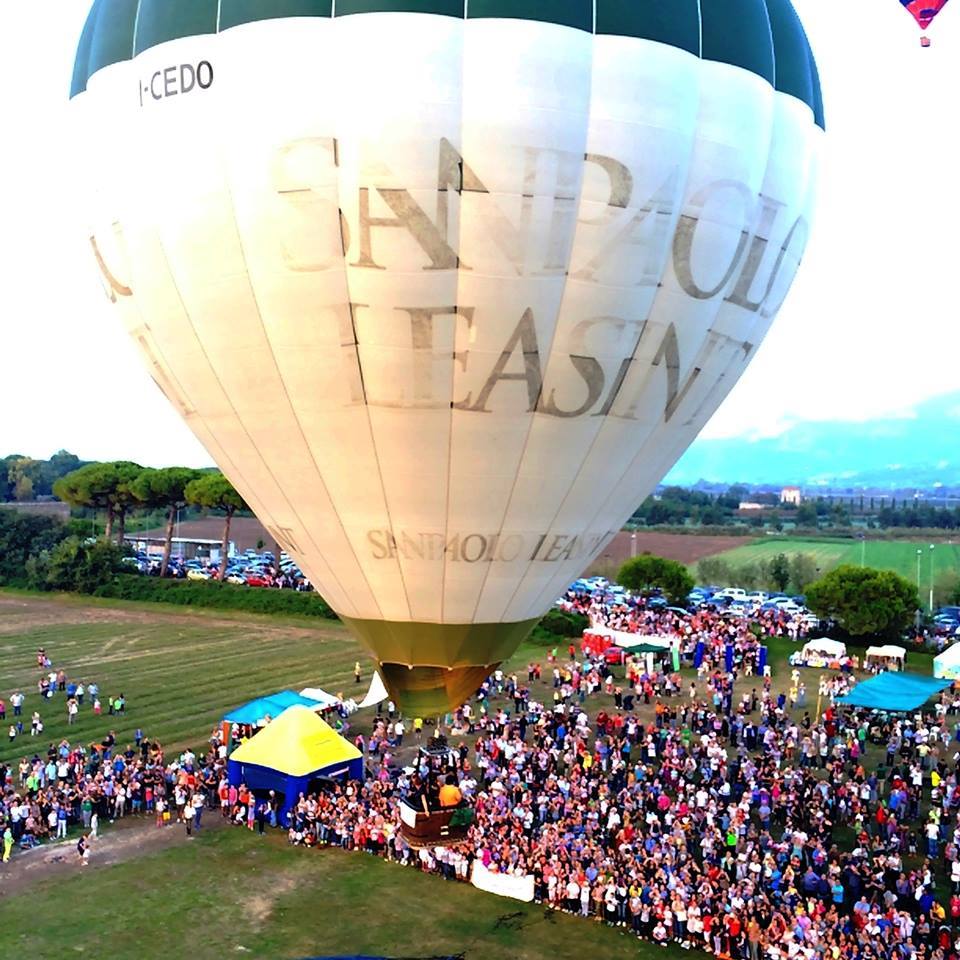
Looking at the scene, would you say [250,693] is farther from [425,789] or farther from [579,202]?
[579,202]

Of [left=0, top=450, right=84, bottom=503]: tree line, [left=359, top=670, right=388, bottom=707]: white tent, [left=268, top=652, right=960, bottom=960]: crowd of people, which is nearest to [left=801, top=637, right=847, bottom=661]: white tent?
[left=268, top=652, right=960, bottom=960]: crowd of people

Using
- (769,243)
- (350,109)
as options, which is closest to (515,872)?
(769,243)

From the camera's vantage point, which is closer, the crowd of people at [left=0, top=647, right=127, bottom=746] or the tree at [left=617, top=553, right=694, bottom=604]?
the crowd of people at [left=0, top=647, right=127, bottom=746]

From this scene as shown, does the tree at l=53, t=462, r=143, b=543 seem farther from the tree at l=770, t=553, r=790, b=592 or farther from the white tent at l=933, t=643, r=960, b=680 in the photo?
the white tent at l=933, t=643, r=960, b=680

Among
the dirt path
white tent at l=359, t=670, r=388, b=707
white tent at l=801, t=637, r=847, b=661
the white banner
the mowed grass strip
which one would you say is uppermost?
white tent at l=801, t=637, r=847, b=661

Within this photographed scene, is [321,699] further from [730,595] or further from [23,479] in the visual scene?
[23,479]

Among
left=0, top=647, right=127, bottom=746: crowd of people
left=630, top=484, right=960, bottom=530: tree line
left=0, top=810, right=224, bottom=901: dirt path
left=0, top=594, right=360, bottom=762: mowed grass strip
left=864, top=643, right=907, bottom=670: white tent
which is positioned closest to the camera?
left=0, top=810, right=224, bottom=901: dirt path

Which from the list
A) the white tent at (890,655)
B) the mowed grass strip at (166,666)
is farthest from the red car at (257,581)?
the white tent at (890,655)
